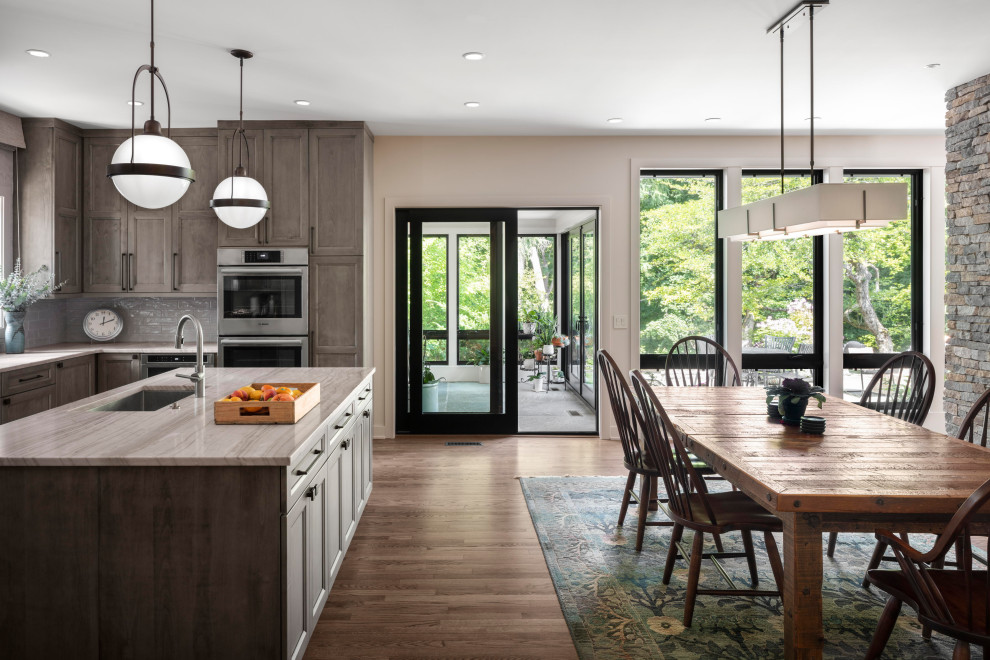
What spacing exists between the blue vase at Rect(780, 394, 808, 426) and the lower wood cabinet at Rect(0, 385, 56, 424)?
14.5ft

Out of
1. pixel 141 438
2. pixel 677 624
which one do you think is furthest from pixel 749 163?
pixel 141 438

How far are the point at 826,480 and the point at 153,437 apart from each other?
7.18ft

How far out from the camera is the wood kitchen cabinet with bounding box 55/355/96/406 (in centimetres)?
468

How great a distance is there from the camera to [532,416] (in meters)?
7.15

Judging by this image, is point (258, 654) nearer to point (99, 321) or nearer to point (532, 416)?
point (99, 321)

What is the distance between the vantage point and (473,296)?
5840 millimetres

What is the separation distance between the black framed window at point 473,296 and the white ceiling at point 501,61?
104 centimetres

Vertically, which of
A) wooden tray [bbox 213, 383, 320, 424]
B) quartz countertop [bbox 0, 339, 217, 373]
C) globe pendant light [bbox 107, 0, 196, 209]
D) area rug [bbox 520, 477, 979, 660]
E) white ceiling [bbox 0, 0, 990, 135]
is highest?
white ceiling [bbox 0, 0, 990, 135]

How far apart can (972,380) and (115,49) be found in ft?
18.6

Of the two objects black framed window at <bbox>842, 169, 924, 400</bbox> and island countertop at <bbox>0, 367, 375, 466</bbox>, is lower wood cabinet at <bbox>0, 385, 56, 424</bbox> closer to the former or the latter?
island countertop at <bbox>0, 367, 375, 466</bbox>

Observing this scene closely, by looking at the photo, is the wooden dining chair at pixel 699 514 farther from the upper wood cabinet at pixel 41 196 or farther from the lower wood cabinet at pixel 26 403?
the upper wood cabinet at pixel 41 196

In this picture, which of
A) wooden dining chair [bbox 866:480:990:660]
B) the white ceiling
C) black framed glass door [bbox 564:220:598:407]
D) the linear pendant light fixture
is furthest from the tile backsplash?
wooden dining chair [bbox 866:480:990:660]

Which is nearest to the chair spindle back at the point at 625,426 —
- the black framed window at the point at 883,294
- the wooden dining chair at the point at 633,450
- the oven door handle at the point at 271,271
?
the wooden dining chair at the point at 633,450

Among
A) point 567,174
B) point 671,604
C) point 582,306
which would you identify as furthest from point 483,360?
point 671,604
